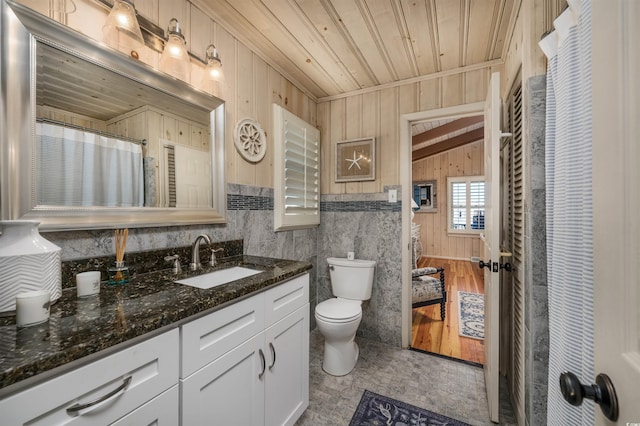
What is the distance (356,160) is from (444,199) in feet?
14.9

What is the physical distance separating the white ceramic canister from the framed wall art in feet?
7.14

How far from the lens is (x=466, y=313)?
321 centimetres

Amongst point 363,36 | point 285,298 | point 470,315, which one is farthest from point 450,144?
point 285,298

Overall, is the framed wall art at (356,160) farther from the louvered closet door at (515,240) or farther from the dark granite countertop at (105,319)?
the dark granite countertop at (105,319)

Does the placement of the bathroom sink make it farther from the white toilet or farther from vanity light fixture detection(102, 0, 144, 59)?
vanity light fixture detection(102, 0, 144, 59)

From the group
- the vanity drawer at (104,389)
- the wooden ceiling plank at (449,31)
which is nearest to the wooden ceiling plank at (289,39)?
the wooden ceiling plank at (449,31)

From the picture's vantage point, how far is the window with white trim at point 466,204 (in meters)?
6.01

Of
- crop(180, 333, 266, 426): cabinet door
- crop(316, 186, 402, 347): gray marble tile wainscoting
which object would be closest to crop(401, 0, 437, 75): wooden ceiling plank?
crop(316, 186, 402, 347): gray marble tile wainscoting

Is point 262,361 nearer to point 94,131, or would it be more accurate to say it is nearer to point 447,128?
point 94,131

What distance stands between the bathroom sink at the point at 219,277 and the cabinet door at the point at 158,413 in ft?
1.61

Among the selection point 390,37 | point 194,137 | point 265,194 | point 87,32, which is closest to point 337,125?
point 390,37

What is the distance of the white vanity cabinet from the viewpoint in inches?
35.7

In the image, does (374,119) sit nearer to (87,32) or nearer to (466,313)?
(87,32)

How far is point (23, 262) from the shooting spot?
2.49 ft
